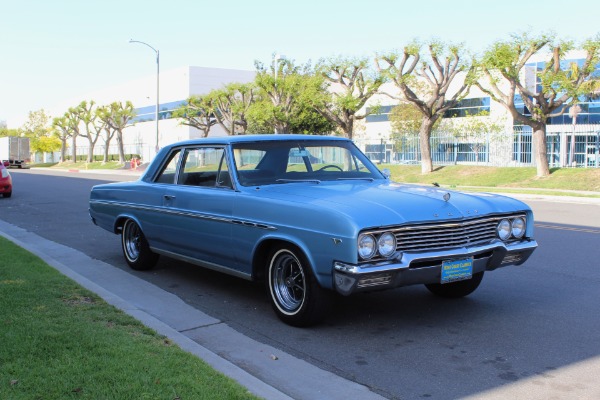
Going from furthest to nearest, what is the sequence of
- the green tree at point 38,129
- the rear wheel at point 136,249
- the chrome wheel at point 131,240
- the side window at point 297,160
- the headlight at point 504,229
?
the green tree at point 38,129 < the chrome wheel at point 131,240 < the rear wheel at point 136,249 < the side window at point 297,160 < the headlight at point 504,229

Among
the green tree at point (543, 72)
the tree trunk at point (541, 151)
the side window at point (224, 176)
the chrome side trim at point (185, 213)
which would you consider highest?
the green tree at point (543, 72)

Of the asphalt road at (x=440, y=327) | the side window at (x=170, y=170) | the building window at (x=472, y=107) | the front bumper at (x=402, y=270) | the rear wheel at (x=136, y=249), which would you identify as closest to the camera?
the asphalt road at (x=440, y=327)

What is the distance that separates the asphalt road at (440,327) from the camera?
4410mm

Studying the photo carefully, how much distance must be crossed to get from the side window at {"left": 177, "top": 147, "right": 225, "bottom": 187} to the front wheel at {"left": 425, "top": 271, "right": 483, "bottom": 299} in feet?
8.24

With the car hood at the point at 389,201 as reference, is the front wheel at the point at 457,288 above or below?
below

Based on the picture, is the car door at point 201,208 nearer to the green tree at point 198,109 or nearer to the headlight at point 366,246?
the headlight at point 366,246

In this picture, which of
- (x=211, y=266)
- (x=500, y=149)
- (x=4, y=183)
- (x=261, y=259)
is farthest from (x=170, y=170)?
(x=500, y=149)

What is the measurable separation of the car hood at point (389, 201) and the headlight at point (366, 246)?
11 centimetres

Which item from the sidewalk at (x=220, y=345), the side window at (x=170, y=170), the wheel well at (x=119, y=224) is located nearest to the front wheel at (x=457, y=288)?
the sidewalk at (x=220, y=345)

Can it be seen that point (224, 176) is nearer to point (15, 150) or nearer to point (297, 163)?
point (297, 163)

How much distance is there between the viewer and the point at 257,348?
4.93m

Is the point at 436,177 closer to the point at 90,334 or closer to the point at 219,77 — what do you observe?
the point at 90,334

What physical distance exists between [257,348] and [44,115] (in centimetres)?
10266

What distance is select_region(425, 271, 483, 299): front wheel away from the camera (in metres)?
6.31
